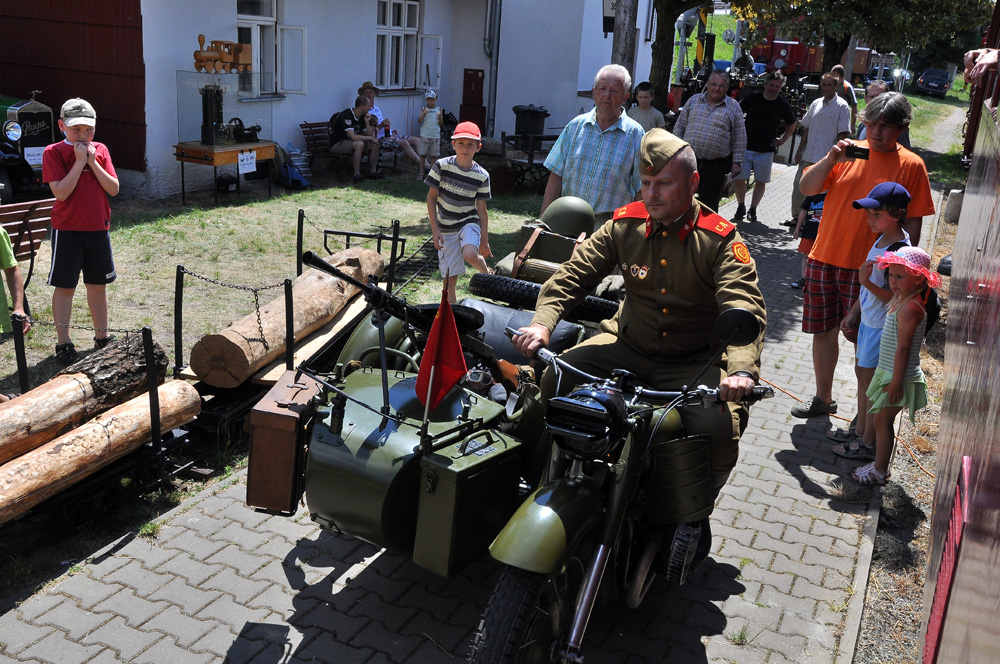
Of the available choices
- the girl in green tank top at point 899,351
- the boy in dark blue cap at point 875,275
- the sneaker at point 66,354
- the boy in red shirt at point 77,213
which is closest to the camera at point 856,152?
the boy in dark blue cap at point 875,275

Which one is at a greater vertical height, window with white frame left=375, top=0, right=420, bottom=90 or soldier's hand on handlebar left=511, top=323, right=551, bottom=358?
window with white frame left=375, top=0, right=420, bottom=90

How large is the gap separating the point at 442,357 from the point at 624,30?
9.64 metres

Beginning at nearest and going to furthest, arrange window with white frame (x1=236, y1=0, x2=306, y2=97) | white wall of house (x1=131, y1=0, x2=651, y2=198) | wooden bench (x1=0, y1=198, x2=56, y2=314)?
wooden bench (x1=0, y1=198, x2=56, y2=314) < white wall of house (x1=131, y1=0, x2=651, y2=198) < window with white frame (x1=236, y1=0, x2=306, y2=97)

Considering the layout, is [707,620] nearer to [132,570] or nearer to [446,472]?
[446,472]

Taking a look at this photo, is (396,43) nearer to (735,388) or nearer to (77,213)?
(77,213)

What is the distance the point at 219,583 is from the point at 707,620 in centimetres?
219

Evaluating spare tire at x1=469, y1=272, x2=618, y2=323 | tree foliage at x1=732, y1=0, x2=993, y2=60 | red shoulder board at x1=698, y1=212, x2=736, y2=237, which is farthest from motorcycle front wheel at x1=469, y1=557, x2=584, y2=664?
tree foliage at x1=732, y1=0, x2=993, y2=60

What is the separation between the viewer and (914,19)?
19.1 m

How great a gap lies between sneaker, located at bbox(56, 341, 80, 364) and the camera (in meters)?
5.46

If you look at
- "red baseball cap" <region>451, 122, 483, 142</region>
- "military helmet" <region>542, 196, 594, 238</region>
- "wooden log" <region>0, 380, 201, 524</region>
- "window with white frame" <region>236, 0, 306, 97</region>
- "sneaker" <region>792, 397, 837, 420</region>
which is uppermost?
"window with white frame" <region>236, 0, 306, 97</region>

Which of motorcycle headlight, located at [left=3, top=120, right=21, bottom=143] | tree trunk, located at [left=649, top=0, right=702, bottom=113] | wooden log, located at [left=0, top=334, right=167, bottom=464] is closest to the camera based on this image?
wooden log, located at [left=0, top=334, right=167, bottom=464]

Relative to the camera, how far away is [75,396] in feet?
15.4

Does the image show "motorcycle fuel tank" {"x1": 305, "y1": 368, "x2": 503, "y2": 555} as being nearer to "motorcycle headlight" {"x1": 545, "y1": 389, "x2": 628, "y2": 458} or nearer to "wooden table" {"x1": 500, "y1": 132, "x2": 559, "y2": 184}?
"motorcycle headlight" {"x1": 545, "y1": 389, "x2": 628, "y2": 458}

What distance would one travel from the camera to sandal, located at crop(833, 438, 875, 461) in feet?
18.5
